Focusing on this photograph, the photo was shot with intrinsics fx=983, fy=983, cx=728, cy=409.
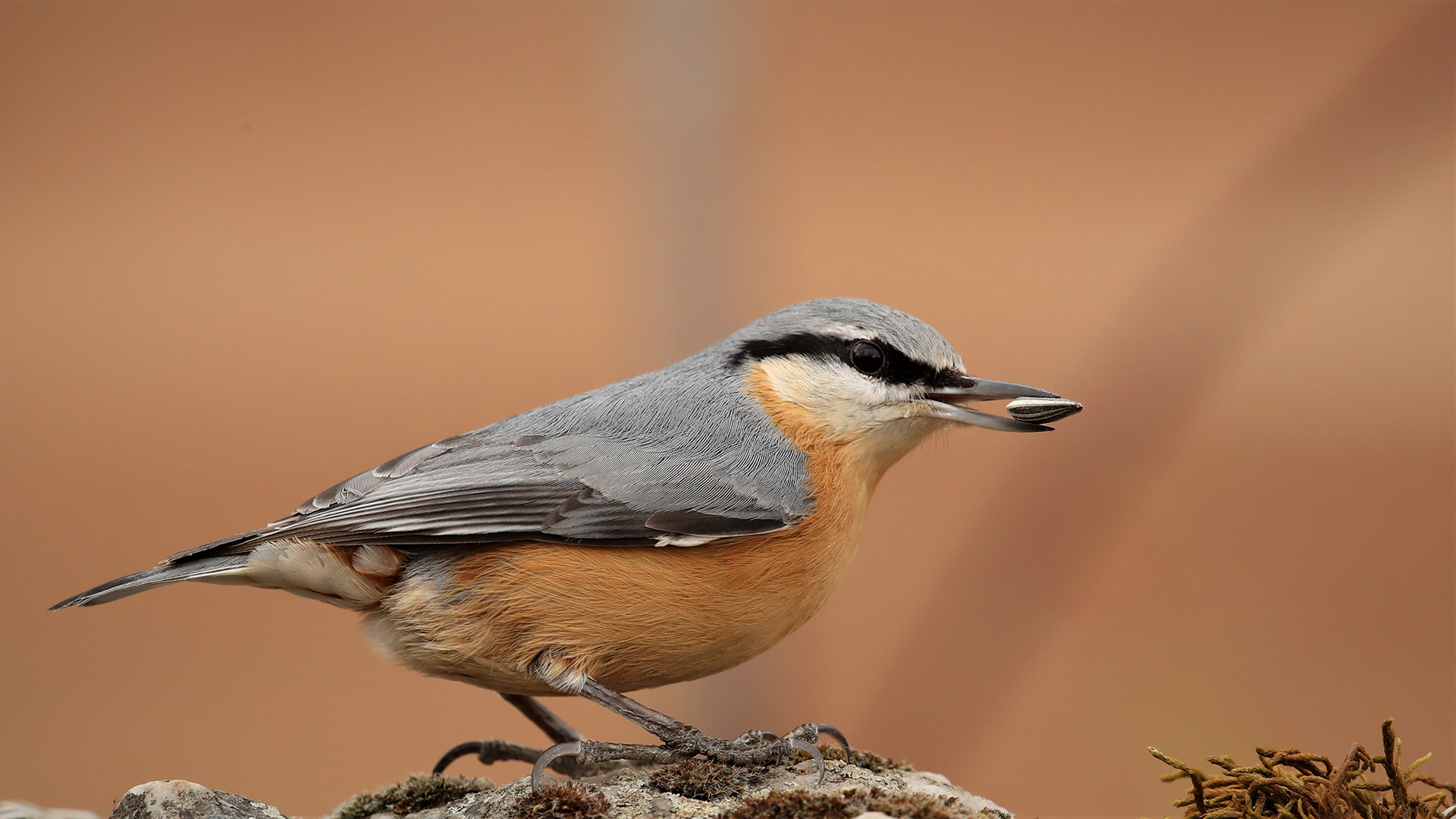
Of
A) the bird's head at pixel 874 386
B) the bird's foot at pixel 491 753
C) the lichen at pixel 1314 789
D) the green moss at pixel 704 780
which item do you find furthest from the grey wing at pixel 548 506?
the lichen at pixel 1314 789

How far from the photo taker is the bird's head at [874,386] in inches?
78.9

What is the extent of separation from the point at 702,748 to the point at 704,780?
131mm

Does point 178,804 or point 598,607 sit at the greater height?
point 598,607

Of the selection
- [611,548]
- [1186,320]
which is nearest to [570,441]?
[611,548]

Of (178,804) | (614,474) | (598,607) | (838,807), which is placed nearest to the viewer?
(838,807)

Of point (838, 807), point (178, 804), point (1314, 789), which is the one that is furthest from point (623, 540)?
point (1314, 789)

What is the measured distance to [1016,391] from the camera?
1.99 meters

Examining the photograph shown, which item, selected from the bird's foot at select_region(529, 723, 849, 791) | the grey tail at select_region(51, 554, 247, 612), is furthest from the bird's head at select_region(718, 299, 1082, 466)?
the grey tail at select_region(51, 554, 247, 612)

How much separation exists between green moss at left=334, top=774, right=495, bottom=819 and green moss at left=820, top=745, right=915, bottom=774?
2.21 ft

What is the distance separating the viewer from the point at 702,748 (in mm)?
1770

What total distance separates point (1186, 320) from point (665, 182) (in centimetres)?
164

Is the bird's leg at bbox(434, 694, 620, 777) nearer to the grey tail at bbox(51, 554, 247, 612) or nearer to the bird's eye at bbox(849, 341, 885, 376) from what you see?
the grey tail at bbox(51, 554, 247, 612)

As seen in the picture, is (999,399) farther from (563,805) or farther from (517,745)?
(517,745)

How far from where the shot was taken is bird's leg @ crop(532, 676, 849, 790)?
1.73 metres
